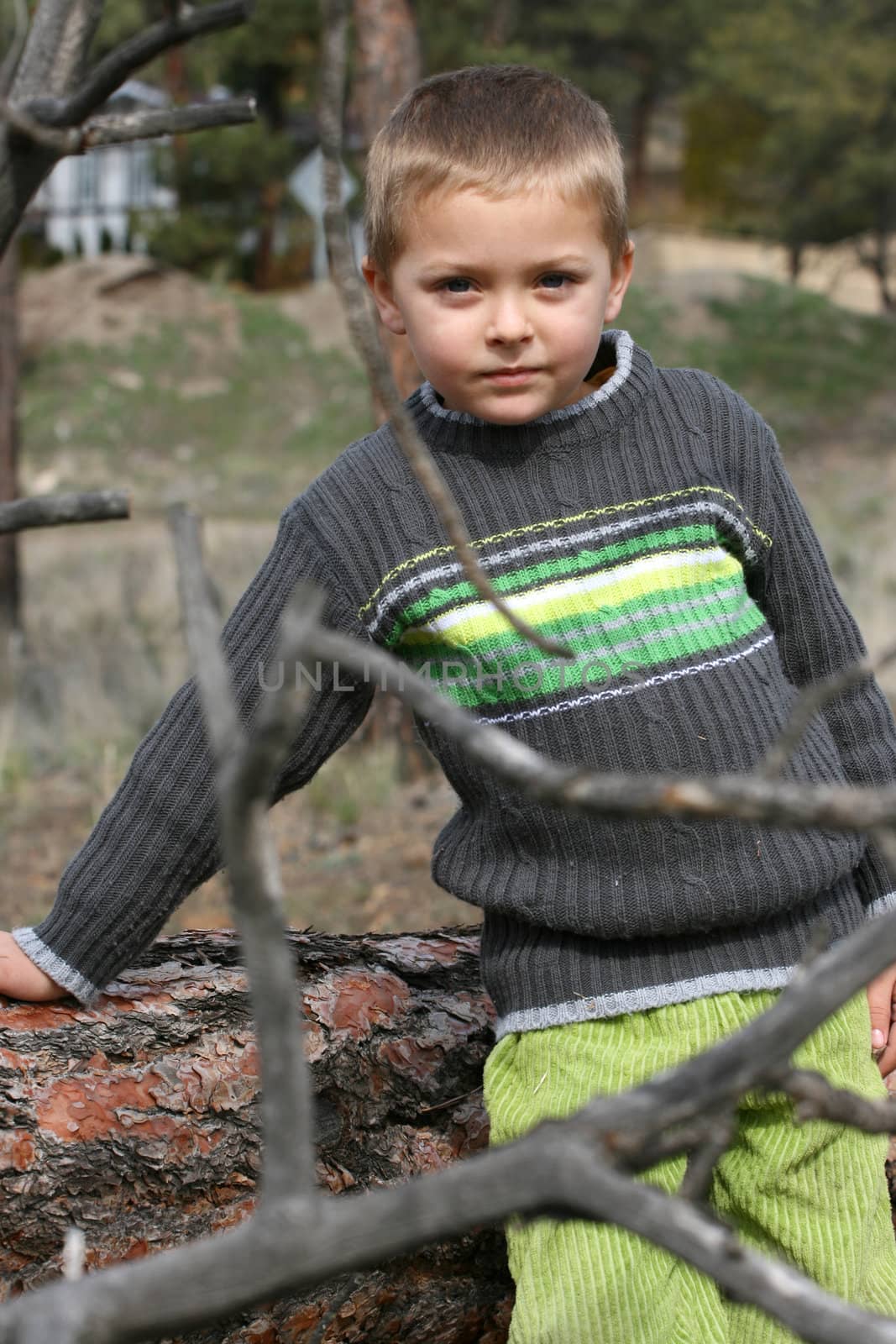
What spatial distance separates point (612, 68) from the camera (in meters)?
23.0

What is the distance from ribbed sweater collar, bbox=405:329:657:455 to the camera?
1.94m

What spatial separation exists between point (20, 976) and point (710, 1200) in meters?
0.93

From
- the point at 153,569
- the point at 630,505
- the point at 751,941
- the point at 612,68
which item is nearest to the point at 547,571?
the point at 630,505

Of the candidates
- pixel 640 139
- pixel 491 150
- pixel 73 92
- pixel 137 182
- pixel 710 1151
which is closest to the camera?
pixel 710 1151

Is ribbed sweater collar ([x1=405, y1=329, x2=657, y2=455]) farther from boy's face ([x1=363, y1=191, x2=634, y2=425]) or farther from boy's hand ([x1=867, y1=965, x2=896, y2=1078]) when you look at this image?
boy's hand ([x1=867, y1=965, x2=896, y2=1078])

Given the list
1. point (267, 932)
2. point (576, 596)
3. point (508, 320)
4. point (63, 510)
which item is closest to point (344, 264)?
point (267, 932)

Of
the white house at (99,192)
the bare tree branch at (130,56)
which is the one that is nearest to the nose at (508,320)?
the bare tree branch at (130,56)

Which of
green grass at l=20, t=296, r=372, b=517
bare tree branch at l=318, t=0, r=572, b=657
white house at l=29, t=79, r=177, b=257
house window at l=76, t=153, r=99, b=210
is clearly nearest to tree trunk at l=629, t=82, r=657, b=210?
green grass at l=20, t=296, r=372, b=517

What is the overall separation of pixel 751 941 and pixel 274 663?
699 mm

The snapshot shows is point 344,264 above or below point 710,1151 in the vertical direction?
above

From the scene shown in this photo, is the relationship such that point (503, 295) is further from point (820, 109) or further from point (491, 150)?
point (820, 109)

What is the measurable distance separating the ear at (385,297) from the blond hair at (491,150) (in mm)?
21

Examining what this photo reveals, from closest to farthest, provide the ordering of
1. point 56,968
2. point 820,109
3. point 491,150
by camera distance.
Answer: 1. point 491,150
2. point 56,968
3. point 820,109

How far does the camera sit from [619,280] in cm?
192
